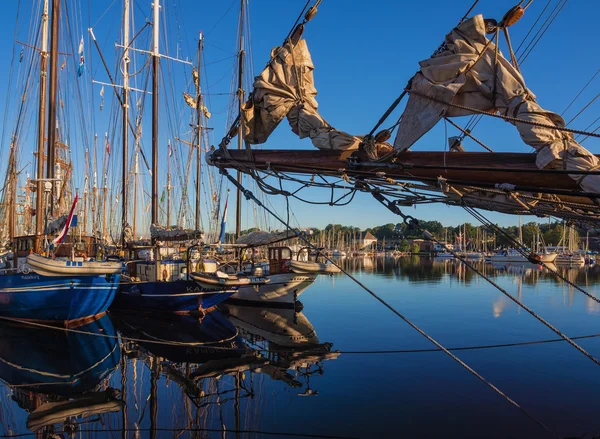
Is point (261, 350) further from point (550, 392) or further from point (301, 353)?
point (550, 392)

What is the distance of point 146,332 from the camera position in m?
17.8

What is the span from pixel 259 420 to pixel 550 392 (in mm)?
6674

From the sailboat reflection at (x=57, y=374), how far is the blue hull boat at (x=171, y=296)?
11.0 ft

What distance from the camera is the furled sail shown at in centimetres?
795

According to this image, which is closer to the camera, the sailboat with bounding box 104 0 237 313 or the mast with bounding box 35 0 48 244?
the mast with bounding box 35 0 48 244

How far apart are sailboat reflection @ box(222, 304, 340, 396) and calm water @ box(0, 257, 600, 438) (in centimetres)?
7

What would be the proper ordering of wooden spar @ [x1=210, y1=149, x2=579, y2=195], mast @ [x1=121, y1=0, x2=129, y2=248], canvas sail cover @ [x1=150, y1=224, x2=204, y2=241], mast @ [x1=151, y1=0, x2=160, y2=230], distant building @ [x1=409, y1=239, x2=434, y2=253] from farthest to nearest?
distant building @ [x1=409, y1=239, x2=434, y2=253], mast @ [x1=121, y1=0, x2=129, y2=248], mast @ [x1=151, y1=0, x2=160, y2=230], canvas sail cover @ [x1=150, y1=224, x2=204, y2=241], wooden spar @ [x1=210, y1=149, x2=579, y2=195]

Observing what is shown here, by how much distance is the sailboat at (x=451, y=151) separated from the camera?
548 centimetres

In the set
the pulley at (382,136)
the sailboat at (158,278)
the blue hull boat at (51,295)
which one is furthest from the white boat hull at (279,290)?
the pulley at (382,136)

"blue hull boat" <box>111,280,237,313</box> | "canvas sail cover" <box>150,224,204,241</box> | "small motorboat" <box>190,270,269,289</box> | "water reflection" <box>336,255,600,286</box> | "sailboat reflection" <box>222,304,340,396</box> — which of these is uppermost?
"canvas sail cover" <box>150,224,204,241</box>

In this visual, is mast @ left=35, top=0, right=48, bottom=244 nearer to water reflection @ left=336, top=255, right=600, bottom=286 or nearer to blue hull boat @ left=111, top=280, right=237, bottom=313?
blue hull boat @ left=111, top=280, right=237, bottom=313

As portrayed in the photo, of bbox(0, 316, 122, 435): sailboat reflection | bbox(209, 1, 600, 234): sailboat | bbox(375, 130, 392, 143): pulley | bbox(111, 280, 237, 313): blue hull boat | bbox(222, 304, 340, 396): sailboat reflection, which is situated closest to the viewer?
bbox(209, 1, 600, 234): sailboat

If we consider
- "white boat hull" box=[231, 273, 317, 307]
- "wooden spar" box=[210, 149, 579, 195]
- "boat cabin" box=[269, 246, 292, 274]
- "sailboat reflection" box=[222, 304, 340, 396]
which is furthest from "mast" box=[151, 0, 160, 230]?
"wooden spar" box=[210, 149, 579, 195]

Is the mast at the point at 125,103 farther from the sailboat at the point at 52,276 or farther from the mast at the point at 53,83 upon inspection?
the mast at the point at 53,83
